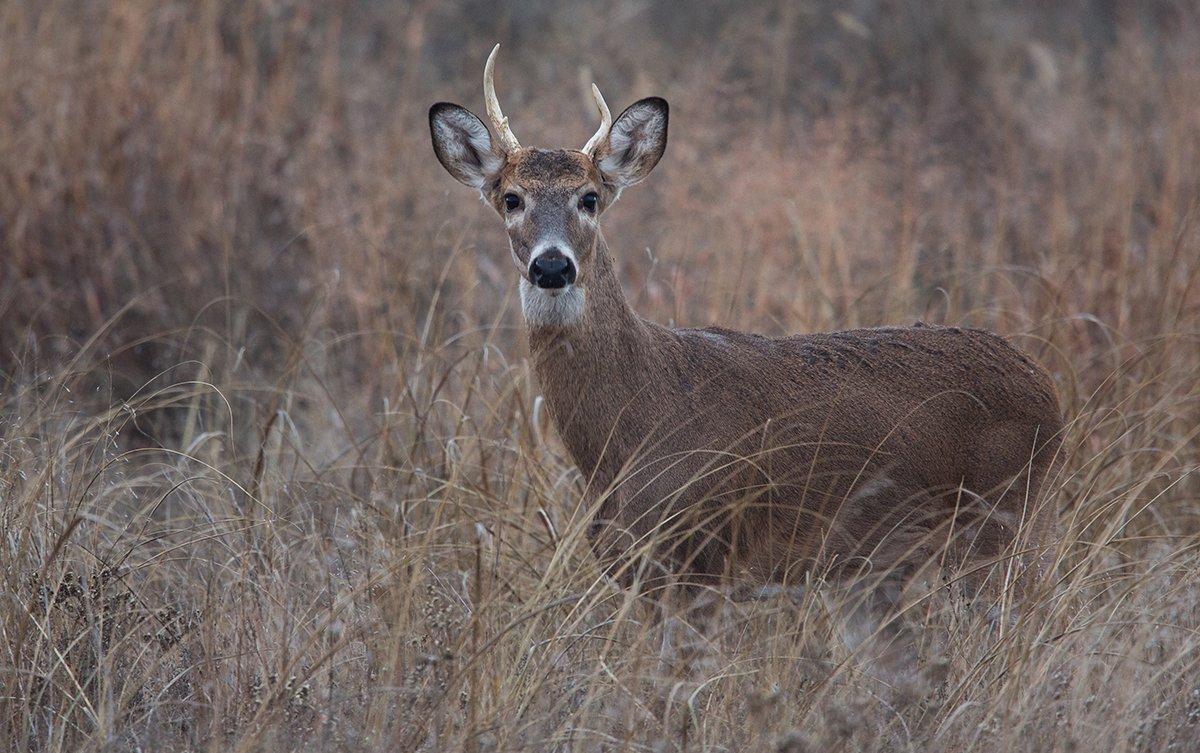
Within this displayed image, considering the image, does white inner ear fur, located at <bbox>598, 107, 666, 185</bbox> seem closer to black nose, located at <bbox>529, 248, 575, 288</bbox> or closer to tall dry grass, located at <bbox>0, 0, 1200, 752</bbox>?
black nose, located at <bbox>529, 248, 575, 288</bbox>

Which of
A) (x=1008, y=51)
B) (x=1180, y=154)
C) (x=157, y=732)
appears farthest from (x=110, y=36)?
(x=1008, y=51)

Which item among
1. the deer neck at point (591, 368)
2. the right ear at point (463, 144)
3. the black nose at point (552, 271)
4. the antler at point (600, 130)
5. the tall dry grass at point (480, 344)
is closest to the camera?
the tall dry grass at point (480, 344)

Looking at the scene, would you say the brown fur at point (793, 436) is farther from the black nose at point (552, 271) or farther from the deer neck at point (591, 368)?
the black nose at point (552, 271)

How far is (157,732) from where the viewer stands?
350 cm

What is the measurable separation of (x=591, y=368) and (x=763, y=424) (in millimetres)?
526

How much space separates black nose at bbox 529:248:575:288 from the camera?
3.98 metres

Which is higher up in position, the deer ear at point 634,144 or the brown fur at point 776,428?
the deer ear at point 634,144

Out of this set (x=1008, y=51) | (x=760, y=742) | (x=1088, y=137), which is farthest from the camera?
(x=1008, y=51)

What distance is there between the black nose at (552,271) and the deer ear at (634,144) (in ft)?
2.11

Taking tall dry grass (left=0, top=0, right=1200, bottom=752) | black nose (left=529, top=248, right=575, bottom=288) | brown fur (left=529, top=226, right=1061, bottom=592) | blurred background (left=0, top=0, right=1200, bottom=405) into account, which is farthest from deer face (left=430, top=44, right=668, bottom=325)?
blurred background (left=0, top=0, right=1200, bottom=405)

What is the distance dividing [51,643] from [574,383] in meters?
1.57

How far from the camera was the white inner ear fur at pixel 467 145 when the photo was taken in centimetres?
458

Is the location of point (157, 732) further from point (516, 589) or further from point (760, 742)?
point (760, 742)

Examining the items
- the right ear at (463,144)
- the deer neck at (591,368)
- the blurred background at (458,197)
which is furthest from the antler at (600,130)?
the blurred background at (458,197)
